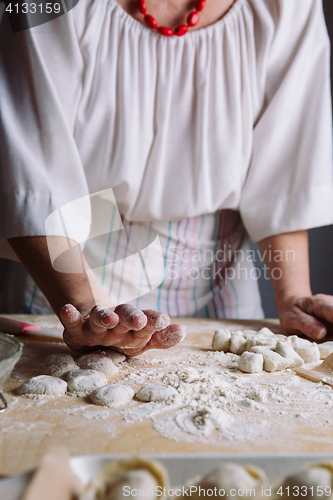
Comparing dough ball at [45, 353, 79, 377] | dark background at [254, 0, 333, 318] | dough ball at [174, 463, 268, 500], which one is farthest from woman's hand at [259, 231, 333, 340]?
dark background at [254, 0, 333, 318]

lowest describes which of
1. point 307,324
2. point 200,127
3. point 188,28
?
point 307,324

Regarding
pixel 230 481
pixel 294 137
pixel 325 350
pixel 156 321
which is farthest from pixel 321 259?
pixel 230 481

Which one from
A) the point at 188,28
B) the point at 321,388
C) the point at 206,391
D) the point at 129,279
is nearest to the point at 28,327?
the point at 129,279

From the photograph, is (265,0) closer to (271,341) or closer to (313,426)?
(271,341)

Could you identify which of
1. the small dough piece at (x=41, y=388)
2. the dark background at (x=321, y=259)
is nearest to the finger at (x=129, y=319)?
the small dough piece at (x=41, y=388)

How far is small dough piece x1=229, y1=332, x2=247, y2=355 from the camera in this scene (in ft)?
2.29

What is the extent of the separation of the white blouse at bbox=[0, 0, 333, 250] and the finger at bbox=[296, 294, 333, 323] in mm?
198

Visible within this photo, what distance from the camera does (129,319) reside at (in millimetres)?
546

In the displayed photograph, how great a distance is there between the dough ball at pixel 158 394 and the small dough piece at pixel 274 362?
167 millimetres

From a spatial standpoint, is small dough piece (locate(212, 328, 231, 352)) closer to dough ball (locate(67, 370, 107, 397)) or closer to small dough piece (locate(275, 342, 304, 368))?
small dough piece (locate(275, 342, 304, 368))

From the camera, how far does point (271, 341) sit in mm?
704

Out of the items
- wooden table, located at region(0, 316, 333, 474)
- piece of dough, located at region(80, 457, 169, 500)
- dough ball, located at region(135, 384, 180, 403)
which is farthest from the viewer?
dough ball, located at region(135, 384, 180, 403)

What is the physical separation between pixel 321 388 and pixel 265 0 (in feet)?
2.76

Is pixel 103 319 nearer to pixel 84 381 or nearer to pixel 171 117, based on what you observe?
pixel 84 381
